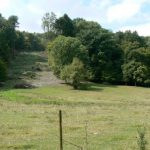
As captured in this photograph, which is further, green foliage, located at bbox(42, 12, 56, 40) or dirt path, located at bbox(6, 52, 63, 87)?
green foliage, located at bbox(42, 12, 56, 40)

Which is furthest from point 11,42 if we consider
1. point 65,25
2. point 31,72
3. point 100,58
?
point 100,58

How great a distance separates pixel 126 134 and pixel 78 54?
75.1m

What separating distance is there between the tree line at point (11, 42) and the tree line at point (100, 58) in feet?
35.4

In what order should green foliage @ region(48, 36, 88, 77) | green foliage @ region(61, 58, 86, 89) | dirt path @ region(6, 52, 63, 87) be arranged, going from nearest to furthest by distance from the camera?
green foliage @ region(61, 58, 86, 89), dirt path @ region(6, 52, 63, 87), green foliage @ region(48, 36, 88, 77)

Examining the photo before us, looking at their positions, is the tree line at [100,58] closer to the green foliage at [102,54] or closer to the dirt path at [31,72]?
the green foliage at [102,54]

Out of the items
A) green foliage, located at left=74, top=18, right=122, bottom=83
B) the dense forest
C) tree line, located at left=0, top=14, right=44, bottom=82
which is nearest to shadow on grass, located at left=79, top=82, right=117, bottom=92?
the dense forest

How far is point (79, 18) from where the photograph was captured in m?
153

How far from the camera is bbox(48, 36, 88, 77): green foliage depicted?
331 feet

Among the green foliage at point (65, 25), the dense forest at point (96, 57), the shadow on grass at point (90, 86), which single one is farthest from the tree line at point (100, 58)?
the green foliage at point (65, 25)

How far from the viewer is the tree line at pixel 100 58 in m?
98.6

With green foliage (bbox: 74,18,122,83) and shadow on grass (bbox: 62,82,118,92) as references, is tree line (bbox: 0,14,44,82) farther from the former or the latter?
green foliage (bbox: 74,18,122,83)

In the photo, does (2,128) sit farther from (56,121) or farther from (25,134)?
(56,121)

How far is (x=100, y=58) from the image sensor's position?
108 metres

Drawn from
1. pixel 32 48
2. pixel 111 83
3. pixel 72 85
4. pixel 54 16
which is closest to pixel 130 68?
pixel 111 83
